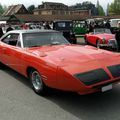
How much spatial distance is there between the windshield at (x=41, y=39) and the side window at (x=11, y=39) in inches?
13.9

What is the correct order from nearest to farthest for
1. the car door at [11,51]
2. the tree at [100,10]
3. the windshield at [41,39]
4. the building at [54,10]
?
the car door at [11,51] < the windshield at [41,39] < the building at [54,10] < the tree at [100,10]

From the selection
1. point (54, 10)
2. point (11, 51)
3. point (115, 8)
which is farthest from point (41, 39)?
point (54, 10)

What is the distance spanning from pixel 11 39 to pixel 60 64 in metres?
3.19

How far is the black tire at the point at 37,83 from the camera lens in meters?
6.12

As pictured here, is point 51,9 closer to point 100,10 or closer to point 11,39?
point 100,10

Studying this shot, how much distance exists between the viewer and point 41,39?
7594mm

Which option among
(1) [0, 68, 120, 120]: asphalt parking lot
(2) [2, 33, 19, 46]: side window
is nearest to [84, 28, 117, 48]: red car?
(2) [2, 33, 19, 46]: side window

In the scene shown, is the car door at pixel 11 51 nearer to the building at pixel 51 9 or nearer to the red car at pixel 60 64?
the red car at pixel 60 64

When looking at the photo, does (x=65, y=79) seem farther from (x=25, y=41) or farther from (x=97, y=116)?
(x=25, y=41)

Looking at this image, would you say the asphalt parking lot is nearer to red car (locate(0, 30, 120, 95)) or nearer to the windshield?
red car (locate(0, 30, 120, 95))

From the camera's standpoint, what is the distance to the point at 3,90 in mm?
6926

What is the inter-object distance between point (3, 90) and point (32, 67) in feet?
3.58

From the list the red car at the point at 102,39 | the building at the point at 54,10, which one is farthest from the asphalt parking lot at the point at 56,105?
the building at the point at 54,10

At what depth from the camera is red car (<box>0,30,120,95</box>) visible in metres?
5.22
